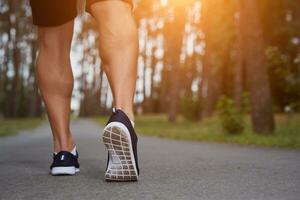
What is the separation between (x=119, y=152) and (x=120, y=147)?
0.08 feet

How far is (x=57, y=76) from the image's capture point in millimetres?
3277

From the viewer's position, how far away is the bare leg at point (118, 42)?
2789mm

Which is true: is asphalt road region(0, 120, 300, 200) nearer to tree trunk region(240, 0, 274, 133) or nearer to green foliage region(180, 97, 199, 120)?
tree trunk region(240, 0, 274, 133)

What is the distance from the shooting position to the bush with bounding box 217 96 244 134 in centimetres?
980

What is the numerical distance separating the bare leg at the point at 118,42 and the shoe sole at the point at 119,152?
0.95ft

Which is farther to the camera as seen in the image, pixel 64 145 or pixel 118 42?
pixel 64 145

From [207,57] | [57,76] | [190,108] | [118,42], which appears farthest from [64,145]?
[207,57]

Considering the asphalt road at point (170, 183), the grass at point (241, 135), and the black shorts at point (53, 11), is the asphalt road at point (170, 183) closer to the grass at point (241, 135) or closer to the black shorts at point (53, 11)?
the black shorts at point (53, 11)

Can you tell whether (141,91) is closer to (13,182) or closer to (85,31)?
(85,31)

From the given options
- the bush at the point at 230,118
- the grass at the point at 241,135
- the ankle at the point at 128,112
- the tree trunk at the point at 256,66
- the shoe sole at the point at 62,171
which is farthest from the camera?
the bush at the point at 230,118

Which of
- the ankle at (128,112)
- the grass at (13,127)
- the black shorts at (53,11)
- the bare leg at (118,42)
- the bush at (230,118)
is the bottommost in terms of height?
the grass at (13,127)

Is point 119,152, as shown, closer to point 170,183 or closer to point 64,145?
point 170,183

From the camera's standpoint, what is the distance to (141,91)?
49438 mm

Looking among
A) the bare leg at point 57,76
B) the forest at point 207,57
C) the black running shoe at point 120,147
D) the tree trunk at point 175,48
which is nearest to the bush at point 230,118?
the forest at point 207,57
